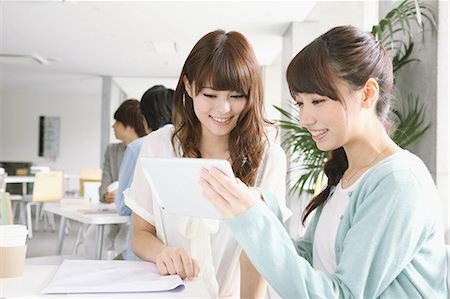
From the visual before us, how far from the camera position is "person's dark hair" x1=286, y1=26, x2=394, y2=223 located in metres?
1.15

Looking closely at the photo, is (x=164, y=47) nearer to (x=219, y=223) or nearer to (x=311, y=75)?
(x=219, y=223)

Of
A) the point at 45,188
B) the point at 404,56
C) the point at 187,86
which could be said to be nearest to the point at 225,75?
the point at 187,86

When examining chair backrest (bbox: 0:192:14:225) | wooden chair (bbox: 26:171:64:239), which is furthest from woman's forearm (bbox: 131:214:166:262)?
wooden chair (bbox: 26:171:64:239)

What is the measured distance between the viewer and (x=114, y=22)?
7.38 m

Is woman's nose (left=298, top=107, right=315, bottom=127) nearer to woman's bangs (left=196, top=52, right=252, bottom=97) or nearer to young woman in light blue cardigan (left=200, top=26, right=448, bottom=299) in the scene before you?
young woman in light blue cardigan (left=200, top=26, right=448, bottom=299)

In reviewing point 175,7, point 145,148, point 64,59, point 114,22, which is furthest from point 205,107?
point 64,59

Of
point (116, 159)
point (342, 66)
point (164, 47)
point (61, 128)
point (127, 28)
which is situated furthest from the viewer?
point (61, 128)

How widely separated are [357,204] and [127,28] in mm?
7011

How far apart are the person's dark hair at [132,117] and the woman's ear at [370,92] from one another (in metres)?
3.14

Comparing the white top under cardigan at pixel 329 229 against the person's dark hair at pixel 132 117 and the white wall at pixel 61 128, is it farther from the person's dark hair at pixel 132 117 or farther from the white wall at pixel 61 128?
the white wall at pixel 61 128

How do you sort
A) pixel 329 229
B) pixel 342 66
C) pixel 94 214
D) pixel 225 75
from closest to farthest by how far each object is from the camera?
pixel 342 66 < pixel 329 229 < pixel 225 75 < pixel 94 214

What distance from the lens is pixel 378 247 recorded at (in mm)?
1047

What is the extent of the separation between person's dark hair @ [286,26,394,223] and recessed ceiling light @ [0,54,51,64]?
9.52 meters

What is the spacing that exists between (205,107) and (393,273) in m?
0.80
